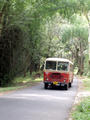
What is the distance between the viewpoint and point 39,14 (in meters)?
25.3

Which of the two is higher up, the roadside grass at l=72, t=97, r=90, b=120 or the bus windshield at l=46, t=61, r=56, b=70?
the bus windshield at l=46, t=61, r=56, b=70

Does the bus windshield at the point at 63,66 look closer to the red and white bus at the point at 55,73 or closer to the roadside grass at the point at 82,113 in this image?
the red and white bus at the point at 55,73

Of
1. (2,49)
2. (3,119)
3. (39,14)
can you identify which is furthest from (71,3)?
(3,119)

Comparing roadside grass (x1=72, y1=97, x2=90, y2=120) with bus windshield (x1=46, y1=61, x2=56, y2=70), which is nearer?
roadside grass (x1=72, y1=97, x2=90, y2=120)

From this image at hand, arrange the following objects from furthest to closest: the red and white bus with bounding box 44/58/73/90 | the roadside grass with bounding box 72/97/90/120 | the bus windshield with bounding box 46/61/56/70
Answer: the bus windshield with bounding box 46/61/56/70 < the red and white bus with bounding box 44/58/73/90 < the roadside grass with bounding box 72/97/90/120

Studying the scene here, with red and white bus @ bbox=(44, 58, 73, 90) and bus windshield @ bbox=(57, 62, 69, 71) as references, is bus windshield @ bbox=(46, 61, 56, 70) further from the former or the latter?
bus windshield @ bbox=(57, 62, 69, 71)

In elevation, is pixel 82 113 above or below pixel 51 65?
below

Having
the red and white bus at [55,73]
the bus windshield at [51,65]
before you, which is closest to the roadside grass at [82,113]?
the red and white bus at [55,73]

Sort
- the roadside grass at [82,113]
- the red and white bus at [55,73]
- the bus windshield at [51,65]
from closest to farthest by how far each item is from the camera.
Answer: the roadside grass at [82,113] < the red and white bus at [55,73] < the bus windshield at [51,65]

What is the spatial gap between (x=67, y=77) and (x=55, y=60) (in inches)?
71.1

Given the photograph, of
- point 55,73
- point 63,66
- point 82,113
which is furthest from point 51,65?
point 82,113

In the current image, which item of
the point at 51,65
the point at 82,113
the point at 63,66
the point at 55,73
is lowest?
the point at 55,73

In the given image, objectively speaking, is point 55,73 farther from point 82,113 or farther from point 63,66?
point 82,113

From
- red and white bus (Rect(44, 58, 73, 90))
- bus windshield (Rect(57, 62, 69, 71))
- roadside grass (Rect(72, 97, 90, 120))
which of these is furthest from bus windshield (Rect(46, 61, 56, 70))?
roadside grass (Rect(72, 97, 90, 120))
